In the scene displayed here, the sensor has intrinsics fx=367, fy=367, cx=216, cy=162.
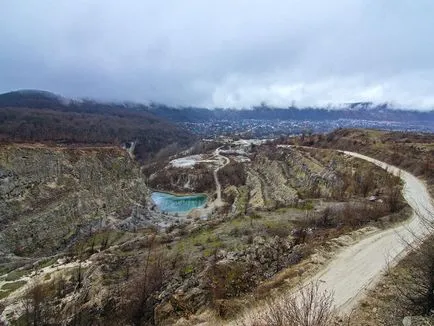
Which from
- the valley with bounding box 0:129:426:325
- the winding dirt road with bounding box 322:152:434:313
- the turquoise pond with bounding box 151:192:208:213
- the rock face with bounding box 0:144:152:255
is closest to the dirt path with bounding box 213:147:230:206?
the turquoise pond with bounding box 151:192:208:213

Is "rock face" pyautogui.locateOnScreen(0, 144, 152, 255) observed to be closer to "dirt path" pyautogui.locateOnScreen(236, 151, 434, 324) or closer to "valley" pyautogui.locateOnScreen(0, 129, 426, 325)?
"valley" pyautogui.locateOnScreen(0, 129, 426, 325)

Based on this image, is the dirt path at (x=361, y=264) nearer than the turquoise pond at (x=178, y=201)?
Yes

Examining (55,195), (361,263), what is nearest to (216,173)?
(55,195)

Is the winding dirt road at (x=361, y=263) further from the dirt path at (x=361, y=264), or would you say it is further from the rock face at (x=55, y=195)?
the rock face at (x=55, y=195)

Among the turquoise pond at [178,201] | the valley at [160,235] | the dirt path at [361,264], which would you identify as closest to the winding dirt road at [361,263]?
the dirt path at [361,264]

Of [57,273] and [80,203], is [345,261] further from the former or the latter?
[80,203]

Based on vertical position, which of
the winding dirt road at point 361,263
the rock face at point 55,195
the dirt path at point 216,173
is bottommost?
the dirt path at point 216,173

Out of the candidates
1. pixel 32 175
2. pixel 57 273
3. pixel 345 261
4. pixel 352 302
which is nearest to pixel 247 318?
pixel 352 302
